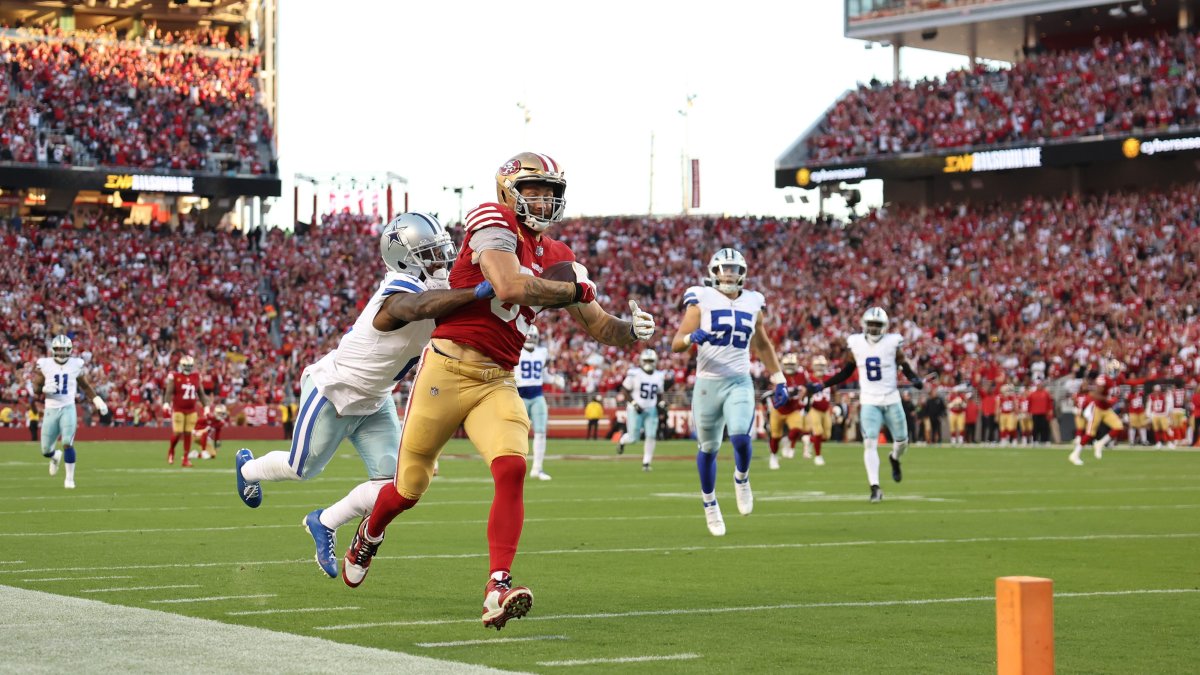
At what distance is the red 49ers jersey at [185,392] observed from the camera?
25500 mm

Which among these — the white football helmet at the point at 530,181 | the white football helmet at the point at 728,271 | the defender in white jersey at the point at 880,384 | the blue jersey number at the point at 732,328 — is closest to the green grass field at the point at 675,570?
the defender in white jersey at the point at 880,384

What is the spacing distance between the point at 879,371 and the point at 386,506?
10.3 metres

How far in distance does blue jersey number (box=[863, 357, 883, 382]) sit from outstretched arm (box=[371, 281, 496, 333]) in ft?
33.2

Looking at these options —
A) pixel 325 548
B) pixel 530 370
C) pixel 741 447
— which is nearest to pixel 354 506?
pixel 325 548

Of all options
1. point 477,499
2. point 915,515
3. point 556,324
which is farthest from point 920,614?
point 556,324

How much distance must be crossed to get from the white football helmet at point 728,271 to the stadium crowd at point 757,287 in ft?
79.9

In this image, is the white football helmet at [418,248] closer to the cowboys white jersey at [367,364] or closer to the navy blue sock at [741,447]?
the cowboys white jersey at [367,364]

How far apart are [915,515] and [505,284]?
8.96 m

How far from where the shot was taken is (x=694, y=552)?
1153 centimetres

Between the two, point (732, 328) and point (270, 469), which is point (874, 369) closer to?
point (732, 328)

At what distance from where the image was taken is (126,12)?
56.8 metres

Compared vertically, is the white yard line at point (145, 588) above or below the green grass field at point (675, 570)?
above

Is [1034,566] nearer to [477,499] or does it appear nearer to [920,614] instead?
[920,614]

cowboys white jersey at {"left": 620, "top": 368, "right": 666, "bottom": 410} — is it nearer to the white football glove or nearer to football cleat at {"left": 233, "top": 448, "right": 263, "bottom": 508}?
football cleat at {"left": 233, "top": 448, "right": 263, "bottom": 508}
